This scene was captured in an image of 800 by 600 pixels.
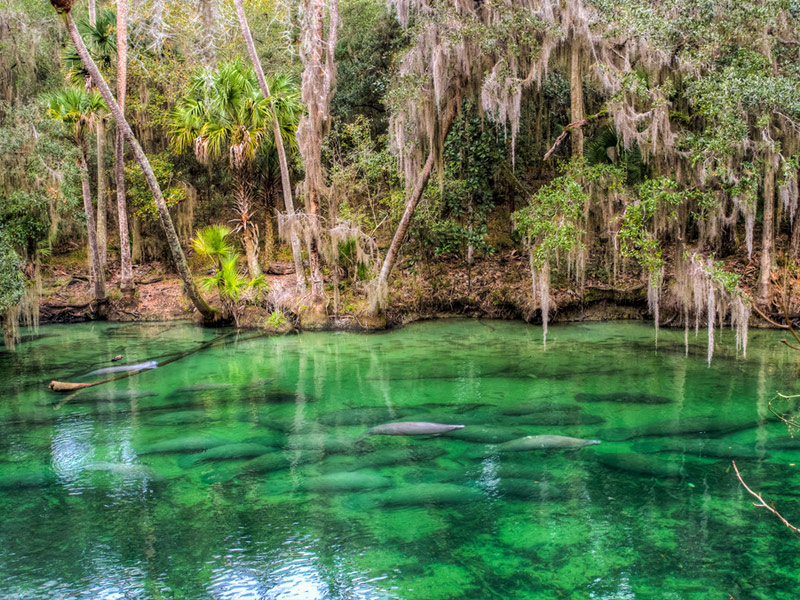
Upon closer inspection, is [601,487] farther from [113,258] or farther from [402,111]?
[113,258]

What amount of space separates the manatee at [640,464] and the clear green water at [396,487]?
0.09 feet

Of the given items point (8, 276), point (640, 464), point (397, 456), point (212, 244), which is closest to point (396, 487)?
point (397, 456)

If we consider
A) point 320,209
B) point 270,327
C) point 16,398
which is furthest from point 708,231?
point 16,398

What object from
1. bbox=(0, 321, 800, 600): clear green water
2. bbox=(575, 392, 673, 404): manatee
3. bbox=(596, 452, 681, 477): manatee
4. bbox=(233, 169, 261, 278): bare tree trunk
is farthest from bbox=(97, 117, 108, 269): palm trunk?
bbox=(596, 452, 681, 477): manatee

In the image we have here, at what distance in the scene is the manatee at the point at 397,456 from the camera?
7082 millimetres

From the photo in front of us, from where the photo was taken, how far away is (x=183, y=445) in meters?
7.80

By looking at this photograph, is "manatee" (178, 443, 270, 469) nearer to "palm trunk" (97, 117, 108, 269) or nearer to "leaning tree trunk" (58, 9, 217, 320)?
"leaning tree trunk" (58, 9, 217, 320)

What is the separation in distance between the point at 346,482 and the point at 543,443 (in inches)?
92.2

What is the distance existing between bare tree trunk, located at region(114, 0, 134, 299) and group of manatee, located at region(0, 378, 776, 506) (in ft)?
29.7

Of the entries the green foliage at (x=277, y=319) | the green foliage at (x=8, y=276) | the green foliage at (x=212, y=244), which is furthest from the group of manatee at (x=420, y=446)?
the green foliage at (x=212, y=244)

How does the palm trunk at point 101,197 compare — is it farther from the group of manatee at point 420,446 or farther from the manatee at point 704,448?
the manatee at point 704,448

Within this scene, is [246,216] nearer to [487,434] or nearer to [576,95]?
[576,95]

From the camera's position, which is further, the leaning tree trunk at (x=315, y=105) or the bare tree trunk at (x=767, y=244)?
the leaning tree trunk at (x=315, y=105)

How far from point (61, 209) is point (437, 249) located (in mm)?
8657
